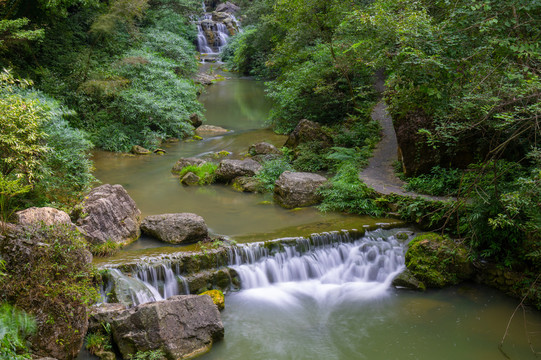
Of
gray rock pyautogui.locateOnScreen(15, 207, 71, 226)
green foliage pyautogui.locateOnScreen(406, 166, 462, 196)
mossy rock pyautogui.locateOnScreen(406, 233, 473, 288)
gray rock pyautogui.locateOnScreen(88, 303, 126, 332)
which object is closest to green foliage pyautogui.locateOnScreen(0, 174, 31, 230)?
gray rock pyautogui.locateOnScreen(15, 207, 71, 226)

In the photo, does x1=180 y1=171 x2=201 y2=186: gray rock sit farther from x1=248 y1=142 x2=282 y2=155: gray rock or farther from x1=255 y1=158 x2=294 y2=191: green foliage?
x1=248 y1=142 x2=282 y2=155: gray rock

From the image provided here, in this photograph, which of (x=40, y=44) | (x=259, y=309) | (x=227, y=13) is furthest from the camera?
(x=227, y=13)

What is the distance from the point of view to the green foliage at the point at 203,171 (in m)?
13.4

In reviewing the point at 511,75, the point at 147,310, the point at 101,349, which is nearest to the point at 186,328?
the point at 147,310

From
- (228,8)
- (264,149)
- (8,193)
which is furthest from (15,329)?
(228,8)

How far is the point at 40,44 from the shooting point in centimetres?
1783

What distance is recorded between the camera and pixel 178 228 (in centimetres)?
883

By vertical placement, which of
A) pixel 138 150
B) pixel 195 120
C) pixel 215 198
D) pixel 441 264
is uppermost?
pixel 195 120

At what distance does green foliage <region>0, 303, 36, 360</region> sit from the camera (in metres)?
4.43

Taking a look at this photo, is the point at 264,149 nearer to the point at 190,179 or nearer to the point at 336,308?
the point at 190,179

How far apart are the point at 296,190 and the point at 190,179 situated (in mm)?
3954

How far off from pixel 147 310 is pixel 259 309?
2268 millimetres

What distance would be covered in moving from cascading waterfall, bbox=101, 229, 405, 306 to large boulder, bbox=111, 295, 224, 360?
1.27m

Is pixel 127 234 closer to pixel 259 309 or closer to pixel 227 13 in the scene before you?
pixel 259 309
